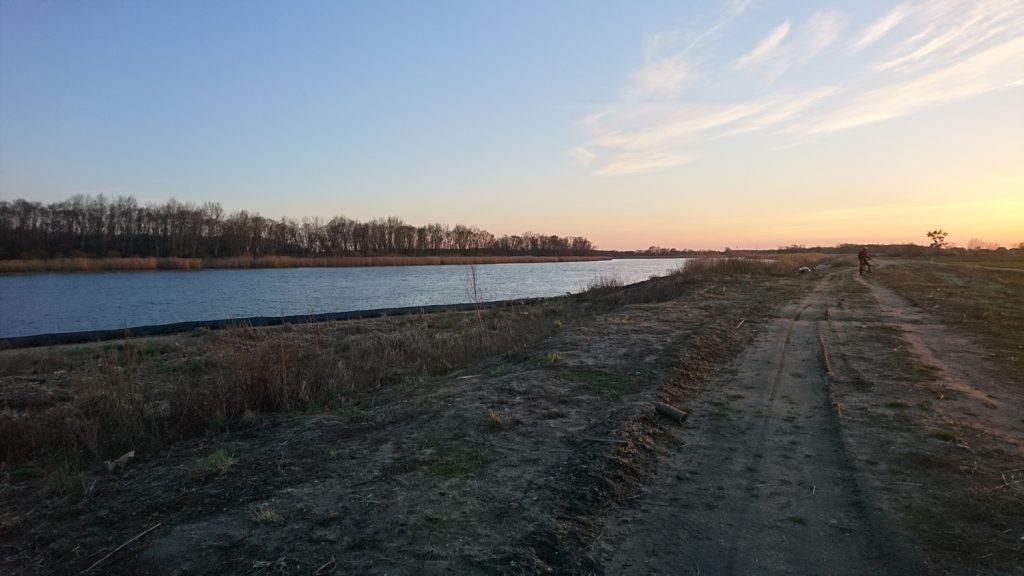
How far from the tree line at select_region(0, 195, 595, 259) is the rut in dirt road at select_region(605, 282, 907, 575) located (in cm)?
9080

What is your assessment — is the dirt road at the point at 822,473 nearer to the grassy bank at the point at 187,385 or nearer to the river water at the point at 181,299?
the grassy bank at the point at 187,385

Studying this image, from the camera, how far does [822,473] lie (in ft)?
16.5

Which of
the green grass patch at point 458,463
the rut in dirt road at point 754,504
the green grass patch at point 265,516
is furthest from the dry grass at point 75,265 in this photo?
the rut in dirt road at point 754,504

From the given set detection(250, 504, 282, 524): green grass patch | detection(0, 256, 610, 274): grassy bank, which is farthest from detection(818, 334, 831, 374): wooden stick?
detection(0, 256, 610, 274): grassy bank

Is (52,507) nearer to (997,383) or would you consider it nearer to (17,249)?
(997,383)

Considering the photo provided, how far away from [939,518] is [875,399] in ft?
12.1

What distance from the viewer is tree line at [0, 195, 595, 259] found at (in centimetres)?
8006

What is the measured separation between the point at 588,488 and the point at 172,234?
103m

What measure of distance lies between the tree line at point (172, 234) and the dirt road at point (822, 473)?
90.7 meters

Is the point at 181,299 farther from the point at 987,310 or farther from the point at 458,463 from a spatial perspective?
the point at 987,310

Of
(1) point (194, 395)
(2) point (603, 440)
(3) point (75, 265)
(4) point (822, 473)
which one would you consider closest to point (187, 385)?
(1) point (194, 395)

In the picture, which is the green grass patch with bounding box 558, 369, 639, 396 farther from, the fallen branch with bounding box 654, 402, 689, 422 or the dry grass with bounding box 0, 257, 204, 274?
the dry grass with bounding box 0, 257, 204, 274

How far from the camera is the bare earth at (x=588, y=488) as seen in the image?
3.74 meters

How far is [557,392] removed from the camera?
315 inches
